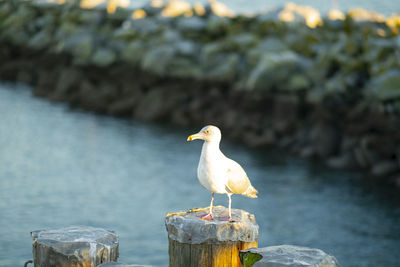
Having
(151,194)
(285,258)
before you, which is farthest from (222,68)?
(285,258)

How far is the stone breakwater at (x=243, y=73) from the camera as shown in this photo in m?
19.5

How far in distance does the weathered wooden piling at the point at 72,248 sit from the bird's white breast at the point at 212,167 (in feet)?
2.80

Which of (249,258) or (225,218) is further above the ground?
(225,218)

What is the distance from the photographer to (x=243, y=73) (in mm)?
23828

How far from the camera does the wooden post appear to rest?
4.92 meters

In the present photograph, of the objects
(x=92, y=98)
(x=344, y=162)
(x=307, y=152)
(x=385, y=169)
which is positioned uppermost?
(x=92, y=98)

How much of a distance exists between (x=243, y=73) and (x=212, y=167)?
1889 cm

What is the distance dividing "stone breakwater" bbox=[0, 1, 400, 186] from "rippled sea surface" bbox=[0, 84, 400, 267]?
1.17 metres

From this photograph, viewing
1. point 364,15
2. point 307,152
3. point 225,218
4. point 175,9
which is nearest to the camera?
point 225,218

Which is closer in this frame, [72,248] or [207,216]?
[72,248]

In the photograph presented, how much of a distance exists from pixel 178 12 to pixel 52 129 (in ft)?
29.6

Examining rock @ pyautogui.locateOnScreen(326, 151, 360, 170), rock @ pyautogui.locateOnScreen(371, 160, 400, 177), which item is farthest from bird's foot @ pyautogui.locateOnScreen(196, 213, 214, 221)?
rock @ pyautogui.locateOnScreen(326, 151, 360, 170)

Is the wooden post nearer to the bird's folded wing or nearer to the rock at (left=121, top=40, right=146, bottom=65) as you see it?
the bird's folded wing

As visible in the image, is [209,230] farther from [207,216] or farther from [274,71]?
[274,71]
